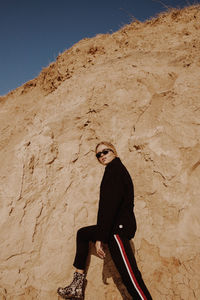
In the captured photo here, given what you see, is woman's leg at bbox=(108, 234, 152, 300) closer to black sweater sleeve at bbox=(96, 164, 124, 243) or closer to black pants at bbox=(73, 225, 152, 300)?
black pants at bbox=(73, 225, 152, 300)

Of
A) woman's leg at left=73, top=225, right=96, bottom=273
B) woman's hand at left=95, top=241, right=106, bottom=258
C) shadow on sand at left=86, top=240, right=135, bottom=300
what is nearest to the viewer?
woman's hand at left=95, top=241, right=106, bottom=258

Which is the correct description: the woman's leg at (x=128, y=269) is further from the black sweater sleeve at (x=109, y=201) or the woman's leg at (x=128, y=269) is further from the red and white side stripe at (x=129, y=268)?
the black sweater sleeve at (x=109, y=201)

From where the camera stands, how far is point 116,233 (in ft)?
7.09

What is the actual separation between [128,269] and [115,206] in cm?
62

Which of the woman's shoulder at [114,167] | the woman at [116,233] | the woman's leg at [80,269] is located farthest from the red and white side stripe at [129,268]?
the woman's shoulder at [114,167]

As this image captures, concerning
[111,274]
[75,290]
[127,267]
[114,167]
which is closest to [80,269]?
[75,290]

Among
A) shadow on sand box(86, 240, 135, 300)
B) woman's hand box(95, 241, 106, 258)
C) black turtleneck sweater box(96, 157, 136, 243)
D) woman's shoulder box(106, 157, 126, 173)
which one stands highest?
woman's shoulder box(106, 157, 126, 173)

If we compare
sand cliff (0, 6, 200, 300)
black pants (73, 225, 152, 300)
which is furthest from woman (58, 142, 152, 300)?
sand cliff (0, 6, 200, 300)

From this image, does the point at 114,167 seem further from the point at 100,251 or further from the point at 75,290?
the point at 75,290

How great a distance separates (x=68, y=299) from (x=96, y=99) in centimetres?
298

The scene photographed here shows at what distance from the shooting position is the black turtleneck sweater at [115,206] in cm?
215

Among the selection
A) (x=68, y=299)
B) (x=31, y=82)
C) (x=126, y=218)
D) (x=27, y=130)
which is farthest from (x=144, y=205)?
(x=31, y=82)

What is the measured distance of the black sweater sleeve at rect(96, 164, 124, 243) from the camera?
2.14 m

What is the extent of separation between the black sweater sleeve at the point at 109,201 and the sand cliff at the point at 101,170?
0.78m
